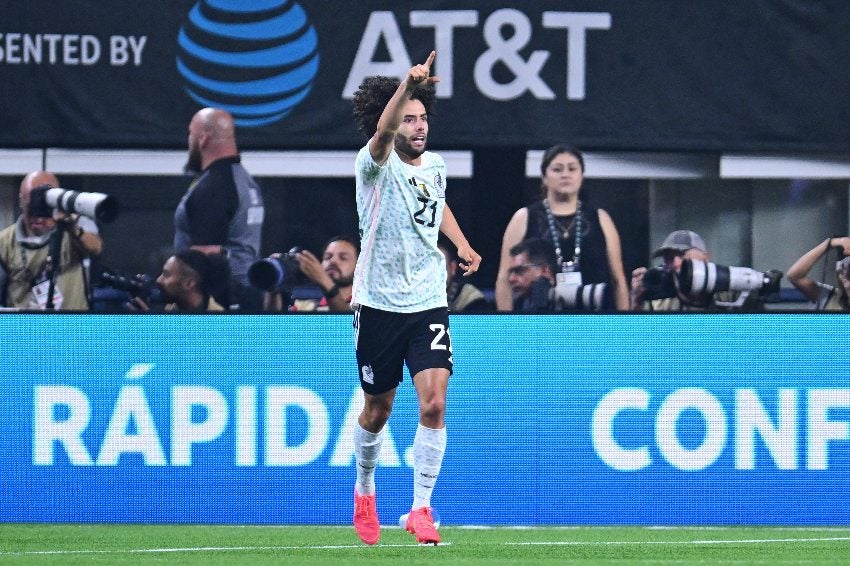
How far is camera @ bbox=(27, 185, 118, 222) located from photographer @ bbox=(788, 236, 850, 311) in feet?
13.0

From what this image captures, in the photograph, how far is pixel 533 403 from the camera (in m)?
9.48

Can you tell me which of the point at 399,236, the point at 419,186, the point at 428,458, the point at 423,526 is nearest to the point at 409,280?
the point at 399,236

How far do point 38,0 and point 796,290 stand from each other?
4.67 metres

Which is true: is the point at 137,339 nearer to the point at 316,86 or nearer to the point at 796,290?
the point at 316,86

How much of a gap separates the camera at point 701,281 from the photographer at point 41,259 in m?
3.15

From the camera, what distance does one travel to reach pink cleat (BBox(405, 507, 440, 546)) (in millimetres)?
7055

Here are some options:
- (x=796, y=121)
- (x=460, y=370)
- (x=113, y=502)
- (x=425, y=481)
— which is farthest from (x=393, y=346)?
(x=796, y=121)

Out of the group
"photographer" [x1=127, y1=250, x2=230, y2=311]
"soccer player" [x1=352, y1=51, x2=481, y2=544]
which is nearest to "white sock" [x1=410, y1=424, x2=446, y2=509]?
"soccer player" [x1=352, y1=51, x2=481, y2=544]

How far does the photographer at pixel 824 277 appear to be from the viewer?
9.66 meters

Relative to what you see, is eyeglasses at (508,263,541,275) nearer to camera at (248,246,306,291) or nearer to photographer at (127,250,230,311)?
camera at (248,246,306,291)

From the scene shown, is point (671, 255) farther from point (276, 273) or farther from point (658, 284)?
point (276, 273)

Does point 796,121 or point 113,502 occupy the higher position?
point 796,121

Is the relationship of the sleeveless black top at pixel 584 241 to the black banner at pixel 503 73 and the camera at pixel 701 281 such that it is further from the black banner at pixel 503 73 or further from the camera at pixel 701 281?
the black banner at pixel 503 73

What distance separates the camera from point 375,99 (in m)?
7.38
